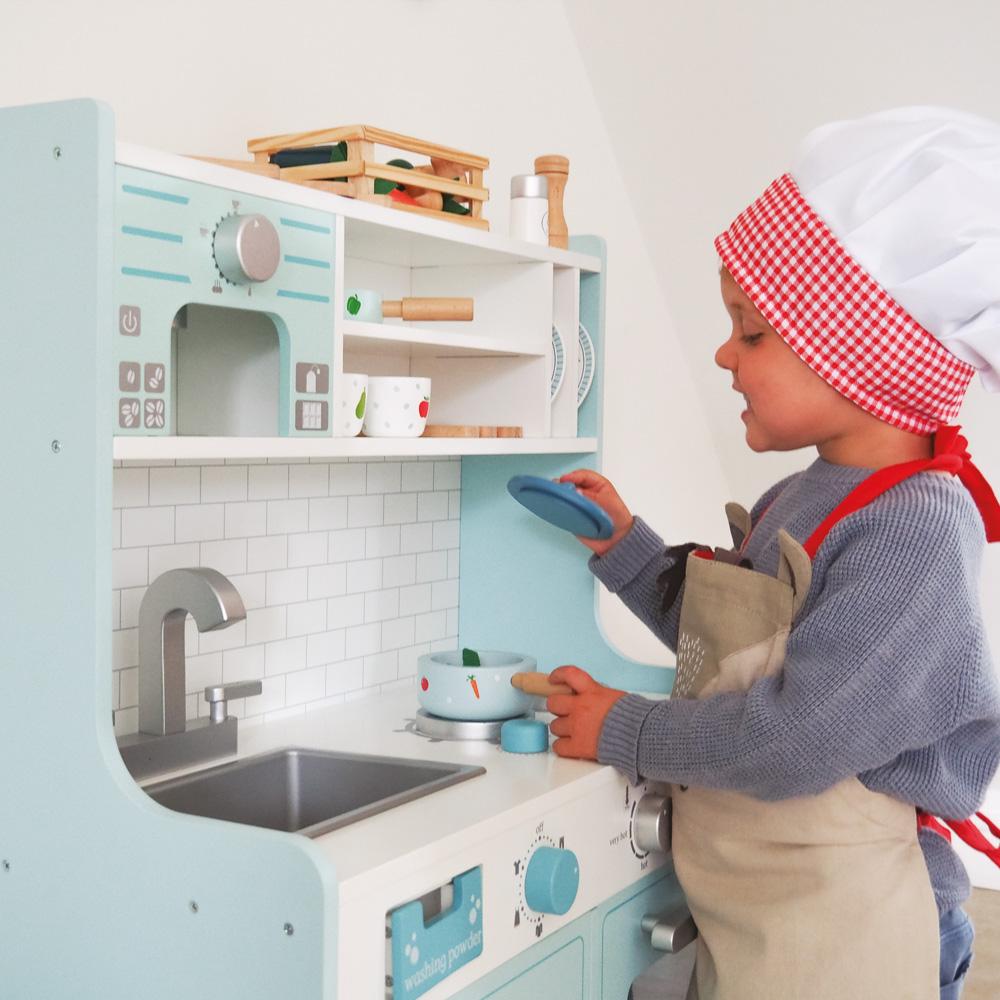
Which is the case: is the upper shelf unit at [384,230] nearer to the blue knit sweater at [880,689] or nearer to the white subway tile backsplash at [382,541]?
the white subway tile backsplash at [382,541]

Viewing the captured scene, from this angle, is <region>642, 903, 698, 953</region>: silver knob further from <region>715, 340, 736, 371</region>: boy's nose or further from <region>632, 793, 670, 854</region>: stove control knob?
<region>715, 340, 736, 371</region>: boy's nose

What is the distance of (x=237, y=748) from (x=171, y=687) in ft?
0.52

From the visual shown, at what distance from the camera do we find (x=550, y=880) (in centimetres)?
158

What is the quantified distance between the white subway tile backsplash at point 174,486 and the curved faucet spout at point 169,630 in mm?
168

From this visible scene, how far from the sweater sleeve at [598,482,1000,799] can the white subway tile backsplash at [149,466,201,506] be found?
0.80 m

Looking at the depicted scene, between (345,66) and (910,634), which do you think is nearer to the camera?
(910,634)

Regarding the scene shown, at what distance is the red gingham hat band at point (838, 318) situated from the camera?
1.56m

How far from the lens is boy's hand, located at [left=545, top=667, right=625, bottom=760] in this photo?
1772 mm

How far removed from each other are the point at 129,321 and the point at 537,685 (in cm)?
81

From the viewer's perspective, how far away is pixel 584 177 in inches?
113

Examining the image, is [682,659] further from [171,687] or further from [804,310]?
[171,687]

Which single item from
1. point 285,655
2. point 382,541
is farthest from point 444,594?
point 285,655

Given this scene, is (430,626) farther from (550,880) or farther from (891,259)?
(891,259)

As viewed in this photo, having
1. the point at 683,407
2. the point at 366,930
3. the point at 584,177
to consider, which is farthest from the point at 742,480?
the point at 366,930
